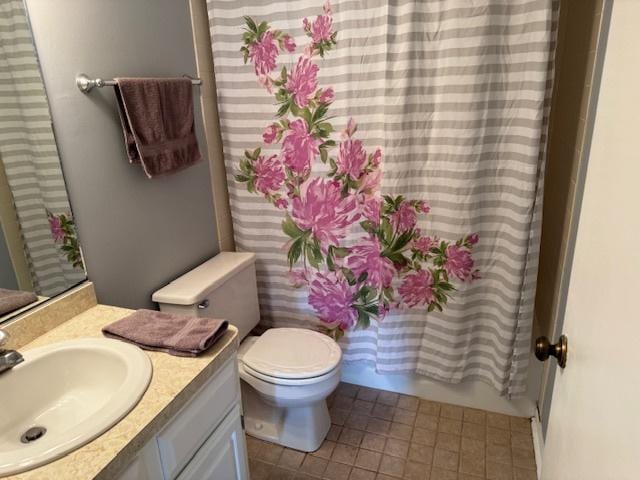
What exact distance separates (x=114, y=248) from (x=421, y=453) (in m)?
1.49

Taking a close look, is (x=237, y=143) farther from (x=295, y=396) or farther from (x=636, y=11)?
(x=636, y=11)

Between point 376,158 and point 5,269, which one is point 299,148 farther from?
point 5,269

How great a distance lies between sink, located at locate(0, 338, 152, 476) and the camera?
994 mm

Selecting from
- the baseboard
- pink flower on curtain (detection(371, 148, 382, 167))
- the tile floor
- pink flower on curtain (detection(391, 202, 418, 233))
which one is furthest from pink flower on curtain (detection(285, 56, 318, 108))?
the baseboard

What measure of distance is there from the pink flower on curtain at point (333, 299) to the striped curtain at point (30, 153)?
109 cm

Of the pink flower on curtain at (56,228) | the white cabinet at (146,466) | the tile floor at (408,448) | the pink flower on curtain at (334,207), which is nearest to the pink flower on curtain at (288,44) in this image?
the pink flower on curtain at (334,207)

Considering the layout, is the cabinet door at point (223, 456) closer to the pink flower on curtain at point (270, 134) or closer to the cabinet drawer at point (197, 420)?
the cabinet drawer at point (197, 420)

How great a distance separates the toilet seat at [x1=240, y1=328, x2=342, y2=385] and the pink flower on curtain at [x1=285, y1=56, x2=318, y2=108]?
1.01m

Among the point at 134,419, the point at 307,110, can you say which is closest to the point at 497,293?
the point at 307,110

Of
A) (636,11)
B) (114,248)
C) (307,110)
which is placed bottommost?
(114,248)

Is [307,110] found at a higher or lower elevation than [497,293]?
higher

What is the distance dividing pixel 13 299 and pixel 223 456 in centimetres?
73

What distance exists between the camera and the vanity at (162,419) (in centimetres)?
84

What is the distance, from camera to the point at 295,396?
1726mm
